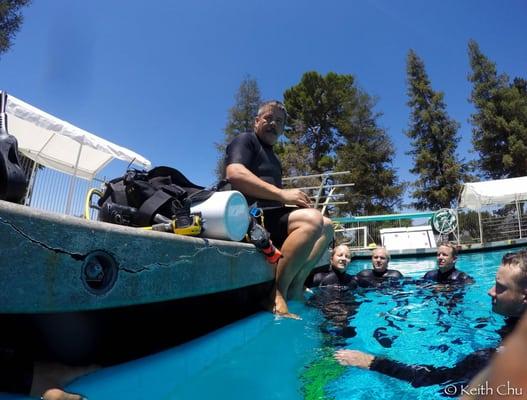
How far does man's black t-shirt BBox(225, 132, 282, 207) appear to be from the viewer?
2688 millimetres

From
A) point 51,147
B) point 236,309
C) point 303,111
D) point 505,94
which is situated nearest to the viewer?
point 236,309

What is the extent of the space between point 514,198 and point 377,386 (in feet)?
52.7

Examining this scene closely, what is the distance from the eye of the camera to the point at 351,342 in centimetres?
205

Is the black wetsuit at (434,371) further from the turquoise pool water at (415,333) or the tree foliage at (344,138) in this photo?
the tree foliage at (344,138)

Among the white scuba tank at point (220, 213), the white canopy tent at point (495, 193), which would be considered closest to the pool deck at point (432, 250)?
the white canopy tent at point (495, 193)

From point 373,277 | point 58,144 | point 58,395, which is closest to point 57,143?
point 58,144

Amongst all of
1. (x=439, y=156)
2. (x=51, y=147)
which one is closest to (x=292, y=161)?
(x=439, y=156)

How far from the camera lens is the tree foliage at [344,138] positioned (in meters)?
25.6

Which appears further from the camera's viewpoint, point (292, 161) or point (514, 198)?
point (292, 161)

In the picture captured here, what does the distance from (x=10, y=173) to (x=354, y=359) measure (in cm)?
161

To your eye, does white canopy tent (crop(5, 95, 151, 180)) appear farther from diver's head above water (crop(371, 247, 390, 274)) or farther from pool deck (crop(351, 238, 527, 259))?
pool deck (crop(351, 238, 527, 259))

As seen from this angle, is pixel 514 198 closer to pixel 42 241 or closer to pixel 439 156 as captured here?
pixel 439 156

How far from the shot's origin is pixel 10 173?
1318mm

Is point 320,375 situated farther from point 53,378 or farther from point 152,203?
point 152,203
